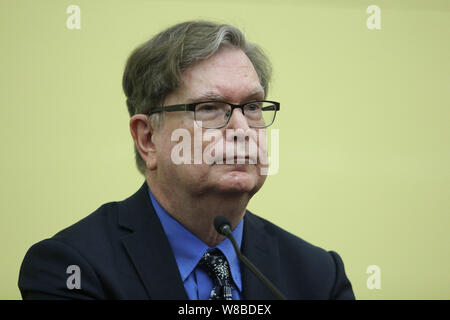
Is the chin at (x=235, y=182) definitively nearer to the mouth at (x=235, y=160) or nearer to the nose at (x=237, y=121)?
the mouth at (x=235, y=160)

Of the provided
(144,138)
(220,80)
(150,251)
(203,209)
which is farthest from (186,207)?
(220,80)

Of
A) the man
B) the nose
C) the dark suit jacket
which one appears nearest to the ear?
the man

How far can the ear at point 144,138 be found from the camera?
1.92m

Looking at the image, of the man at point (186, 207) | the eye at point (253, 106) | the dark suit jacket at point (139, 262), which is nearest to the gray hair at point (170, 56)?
the man at point (186, 207)

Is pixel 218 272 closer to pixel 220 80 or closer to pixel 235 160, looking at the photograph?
pixel 235 160

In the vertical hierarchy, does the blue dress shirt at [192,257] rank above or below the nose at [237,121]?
below

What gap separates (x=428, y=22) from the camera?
9.39ft

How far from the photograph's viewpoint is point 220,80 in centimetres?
178

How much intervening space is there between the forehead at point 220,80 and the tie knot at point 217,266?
487mm

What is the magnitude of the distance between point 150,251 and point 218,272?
0.22 metres
